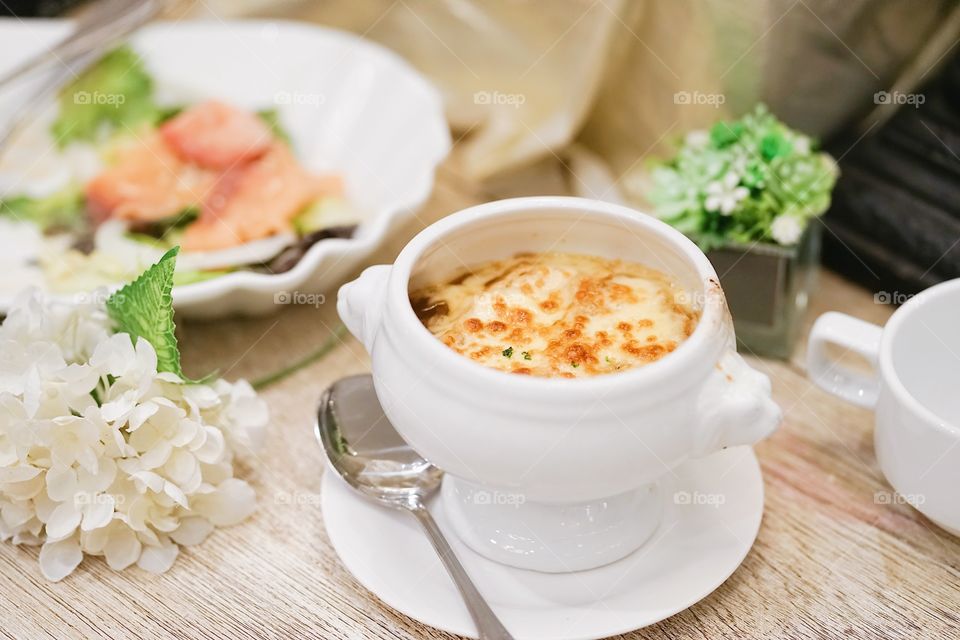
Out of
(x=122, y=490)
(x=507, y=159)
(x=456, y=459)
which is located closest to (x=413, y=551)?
(x=456, y=459)

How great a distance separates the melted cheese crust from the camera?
2.66 ft

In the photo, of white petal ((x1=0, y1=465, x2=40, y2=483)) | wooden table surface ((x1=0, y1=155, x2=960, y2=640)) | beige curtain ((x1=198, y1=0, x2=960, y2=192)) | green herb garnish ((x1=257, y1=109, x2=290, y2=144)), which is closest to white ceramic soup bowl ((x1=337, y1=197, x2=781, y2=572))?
wooden table surface ((x1=0, y1=155, x2=960, y2=640))

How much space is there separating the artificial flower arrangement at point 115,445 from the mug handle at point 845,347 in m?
0.57

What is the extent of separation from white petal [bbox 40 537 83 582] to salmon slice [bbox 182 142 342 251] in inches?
16.9

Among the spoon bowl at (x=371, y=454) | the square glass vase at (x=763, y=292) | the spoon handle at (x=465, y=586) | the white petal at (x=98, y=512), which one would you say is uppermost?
the square glass vase at (x=763, y=292)

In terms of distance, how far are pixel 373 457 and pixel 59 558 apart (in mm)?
294

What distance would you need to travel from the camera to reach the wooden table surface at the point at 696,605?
856 mm

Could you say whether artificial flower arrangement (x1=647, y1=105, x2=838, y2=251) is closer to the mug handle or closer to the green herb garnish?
the mug handle

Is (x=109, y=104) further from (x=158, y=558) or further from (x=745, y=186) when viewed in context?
(x=745, y=186)

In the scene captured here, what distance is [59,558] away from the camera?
904 mm

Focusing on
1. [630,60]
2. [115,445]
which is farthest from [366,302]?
[630,60]

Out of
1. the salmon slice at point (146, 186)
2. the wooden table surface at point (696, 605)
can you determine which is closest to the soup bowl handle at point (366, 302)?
the wooden table surface at point (696, 605)

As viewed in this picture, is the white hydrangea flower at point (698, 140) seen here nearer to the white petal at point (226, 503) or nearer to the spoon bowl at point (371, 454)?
the spoon bowl at point (371, 454)

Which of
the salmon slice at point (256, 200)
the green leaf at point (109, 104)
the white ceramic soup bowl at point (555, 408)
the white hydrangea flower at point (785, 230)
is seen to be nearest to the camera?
the white ceramic soup bowl at point (555, 408)
